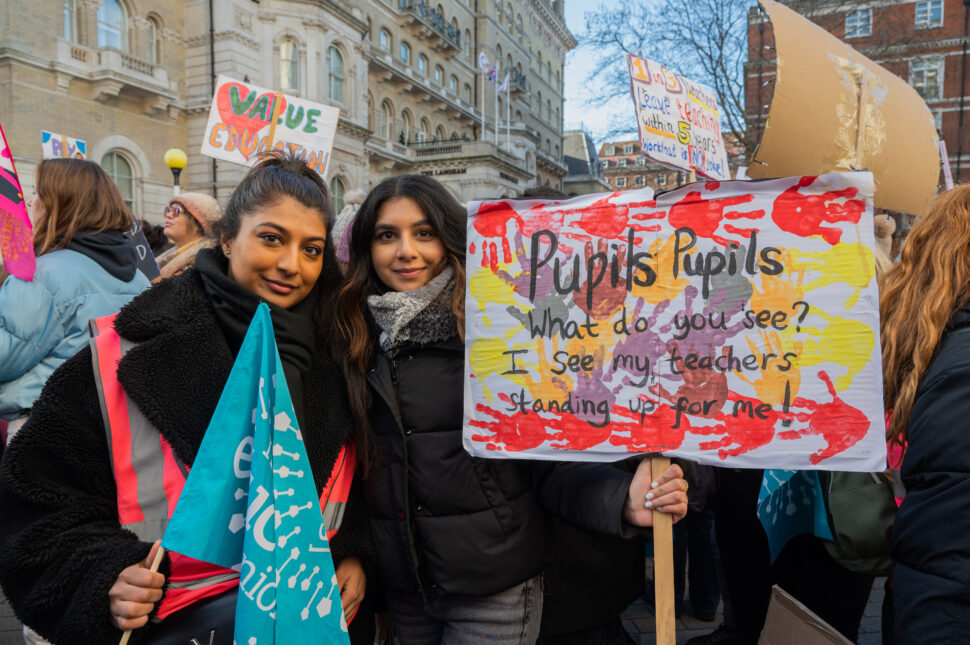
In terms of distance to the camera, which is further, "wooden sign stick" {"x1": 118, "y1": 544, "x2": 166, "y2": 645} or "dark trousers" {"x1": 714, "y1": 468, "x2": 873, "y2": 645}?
"dark trousers" {"x1": 714, "y1": 468, "x2": 873, "y2": 645}

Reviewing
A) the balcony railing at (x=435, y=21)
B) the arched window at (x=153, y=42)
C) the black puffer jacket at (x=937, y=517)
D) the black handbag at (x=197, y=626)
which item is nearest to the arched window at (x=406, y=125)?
the balcony railing at (x=435, y=21)

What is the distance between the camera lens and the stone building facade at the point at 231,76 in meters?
15.2

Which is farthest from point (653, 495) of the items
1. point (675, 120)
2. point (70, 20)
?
point (70, 20)

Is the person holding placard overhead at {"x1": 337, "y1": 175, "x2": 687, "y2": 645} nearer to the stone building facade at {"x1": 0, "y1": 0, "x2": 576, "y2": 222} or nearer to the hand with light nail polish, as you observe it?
the hand with light nail polish

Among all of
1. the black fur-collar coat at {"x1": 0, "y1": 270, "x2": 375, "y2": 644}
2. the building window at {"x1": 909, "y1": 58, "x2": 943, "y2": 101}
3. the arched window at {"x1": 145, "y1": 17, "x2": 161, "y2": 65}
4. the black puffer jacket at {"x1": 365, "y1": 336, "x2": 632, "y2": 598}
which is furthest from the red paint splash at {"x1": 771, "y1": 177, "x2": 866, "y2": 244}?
the building window at {"x1": 909, "y1": 58, "x2": 943, "y2": 101}

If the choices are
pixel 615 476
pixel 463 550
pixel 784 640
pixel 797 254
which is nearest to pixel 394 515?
pixel 463 550

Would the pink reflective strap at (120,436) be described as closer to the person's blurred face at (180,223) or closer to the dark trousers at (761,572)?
the dark trousers at (761,572)

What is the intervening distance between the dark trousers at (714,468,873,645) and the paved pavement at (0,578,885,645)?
80 cm

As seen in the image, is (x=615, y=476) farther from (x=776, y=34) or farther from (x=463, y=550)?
(x=776, y=34)

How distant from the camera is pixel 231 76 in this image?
1892cm

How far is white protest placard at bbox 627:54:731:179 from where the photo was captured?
5621 mm

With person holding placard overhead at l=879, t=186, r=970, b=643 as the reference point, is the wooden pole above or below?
below

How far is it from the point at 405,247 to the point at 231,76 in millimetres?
20080

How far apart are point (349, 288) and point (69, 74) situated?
1802cm
